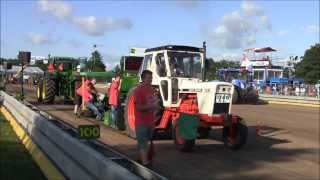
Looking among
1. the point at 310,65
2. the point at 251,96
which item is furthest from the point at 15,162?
the point at 310,65

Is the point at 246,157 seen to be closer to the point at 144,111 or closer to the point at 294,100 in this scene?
the point at 144,111

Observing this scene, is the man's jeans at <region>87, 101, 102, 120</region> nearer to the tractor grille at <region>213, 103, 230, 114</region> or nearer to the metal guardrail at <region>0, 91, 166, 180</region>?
the tractor grille at <region>213, 103, 230, 114</region>

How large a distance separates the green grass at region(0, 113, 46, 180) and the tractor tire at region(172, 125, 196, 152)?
11.2 feet

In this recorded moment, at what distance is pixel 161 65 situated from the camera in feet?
51.0

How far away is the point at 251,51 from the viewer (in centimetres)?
8700

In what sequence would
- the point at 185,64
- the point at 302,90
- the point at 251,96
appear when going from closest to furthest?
the point at 185,64 < the point at 251,96 < the point at 302,90

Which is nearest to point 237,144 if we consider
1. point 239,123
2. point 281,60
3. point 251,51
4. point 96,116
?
point 239,123

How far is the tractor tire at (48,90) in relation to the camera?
1118 inches

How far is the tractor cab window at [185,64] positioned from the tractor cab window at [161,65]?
0.74ft

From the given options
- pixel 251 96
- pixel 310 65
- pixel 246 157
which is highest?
pixel 310 65

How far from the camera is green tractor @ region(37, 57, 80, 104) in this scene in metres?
28.4

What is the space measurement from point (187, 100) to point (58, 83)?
51.3ft

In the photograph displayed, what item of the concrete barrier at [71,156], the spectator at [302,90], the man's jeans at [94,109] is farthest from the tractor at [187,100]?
the spectator at [302,90]

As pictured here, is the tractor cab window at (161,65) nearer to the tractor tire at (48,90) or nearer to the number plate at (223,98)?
the number plate at (223,98)
